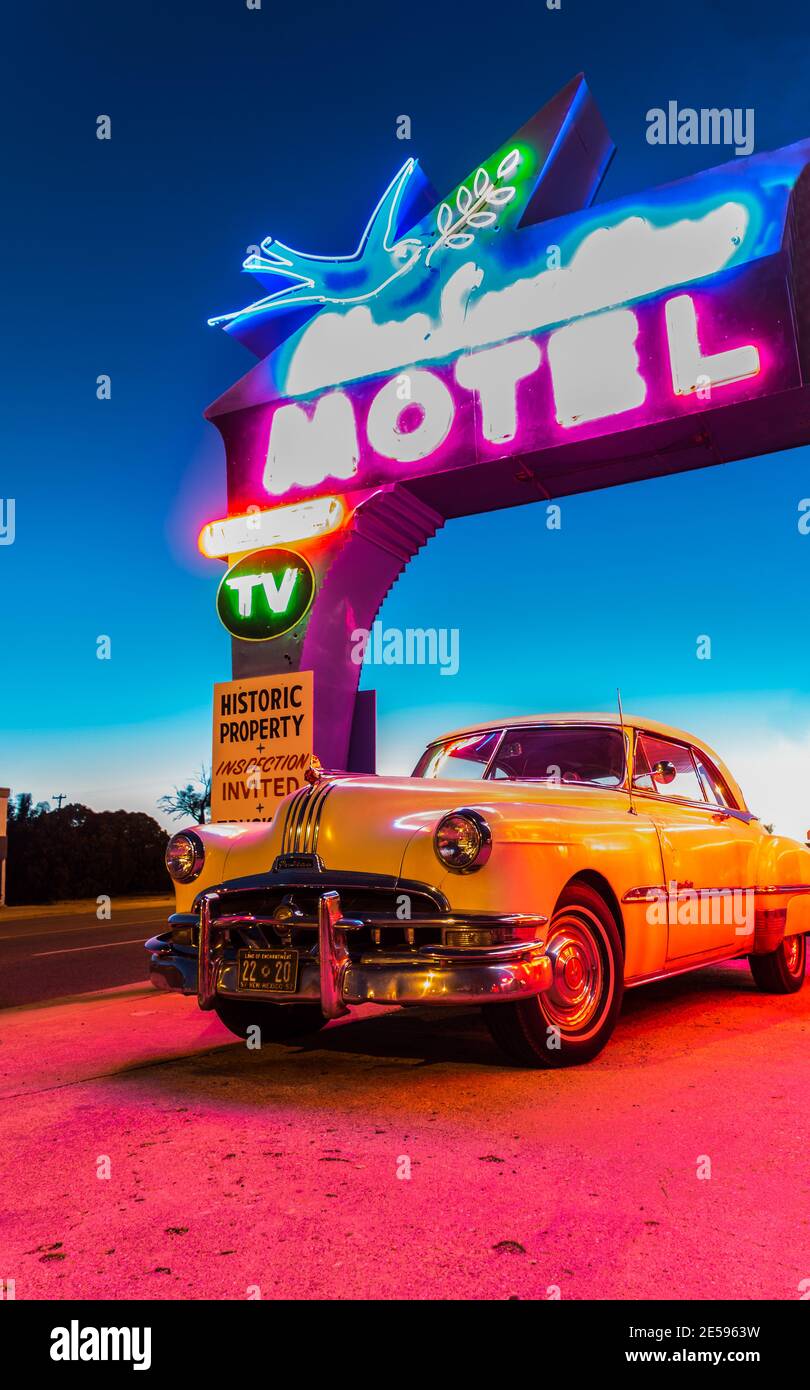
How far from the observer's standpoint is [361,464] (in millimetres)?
10539

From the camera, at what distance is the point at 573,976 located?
4.27 meters

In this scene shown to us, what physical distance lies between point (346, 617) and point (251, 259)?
16.7 feet

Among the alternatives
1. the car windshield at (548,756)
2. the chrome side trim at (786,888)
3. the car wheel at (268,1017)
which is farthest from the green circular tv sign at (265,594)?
the car wheel at (268,1017)

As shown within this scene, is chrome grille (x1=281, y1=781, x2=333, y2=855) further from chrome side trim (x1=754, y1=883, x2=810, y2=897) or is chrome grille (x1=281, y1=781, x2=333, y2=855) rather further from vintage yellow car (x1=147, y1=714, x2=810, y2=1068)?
chrome side trim (x1=754, y1=883, x2=810, y2=897)

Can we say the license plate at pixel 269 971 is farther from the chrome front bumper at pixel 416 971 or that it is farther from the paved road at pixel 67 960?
the paved road at pixel 67 960

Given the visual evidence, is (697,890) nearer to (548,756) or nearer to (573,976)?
(548,756)

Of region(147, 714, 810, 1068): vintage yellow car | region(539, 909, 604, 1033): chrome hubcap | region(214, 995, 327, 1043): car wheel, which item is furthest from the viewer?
region(214, 995, 327, 1043): car wheel

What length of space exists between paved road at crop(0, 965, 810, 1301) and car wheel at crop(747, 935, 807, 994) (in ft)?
4.53

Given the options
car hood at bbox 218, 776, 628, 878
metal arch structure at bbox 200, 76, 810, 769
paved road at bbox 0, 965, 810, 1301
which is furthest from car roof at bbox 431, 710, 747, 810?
metal arch structure at bbox 200, 76, 810, 769

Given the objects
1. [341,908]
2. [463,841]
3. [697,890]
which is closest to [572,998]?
[463,841]

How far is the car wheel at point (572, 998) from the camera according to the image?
4.05 metres

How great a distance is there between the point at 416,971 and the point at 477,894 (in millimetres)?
383

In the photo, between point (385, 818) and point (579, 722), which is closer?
point (385, 818)

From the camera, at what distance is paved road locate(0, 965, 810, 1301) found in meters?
2.21
